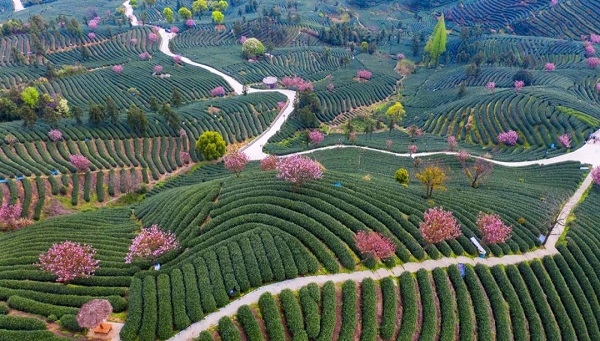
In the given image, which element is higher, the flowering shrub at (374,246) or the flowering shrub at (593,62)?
the flowering shrub at (374,246)

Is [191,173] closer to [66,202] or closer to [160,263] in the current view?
[66,202]

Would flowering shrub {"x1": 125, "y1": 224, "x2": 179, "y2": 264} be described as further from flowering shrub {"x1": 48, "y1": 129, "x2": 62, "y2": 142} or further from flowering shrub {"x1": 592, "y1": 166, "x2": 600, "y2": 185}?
flowering shrub {"x1": 592, "y1": 166, "x2": 600, "y2": 185}

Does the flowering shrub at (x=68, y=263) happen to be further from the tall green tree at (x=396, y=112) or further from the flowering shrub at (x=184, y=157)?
the tall green tree at (x=396, y=112)

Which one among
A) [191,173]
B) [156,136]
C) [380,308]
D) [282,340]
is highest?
[282,340]

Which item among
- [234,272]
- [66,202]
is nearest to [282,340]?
[234,272]

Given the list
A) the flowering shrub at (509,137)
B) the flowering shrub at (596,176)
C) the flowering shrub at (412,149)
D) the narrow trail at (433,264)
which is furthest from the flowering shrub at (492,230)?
the flowering shrub at (509,137)

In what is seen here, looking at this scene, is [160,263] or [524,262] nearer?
[160,263]

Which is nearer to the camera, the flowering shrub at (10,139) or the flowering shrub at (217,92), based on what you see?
the flowering shrub at (10,139)
